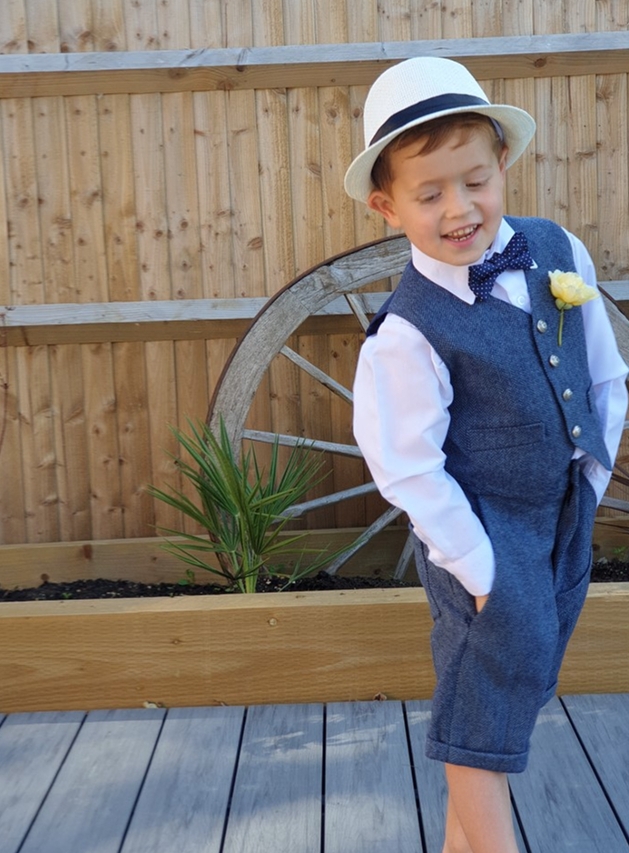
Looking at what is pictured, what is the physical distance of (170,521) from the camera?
3.64m

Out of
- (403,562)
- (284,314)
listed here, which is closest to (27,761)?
(403,562)

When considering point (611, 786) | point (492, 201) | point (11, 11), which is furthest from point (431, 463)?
point (11, 11)

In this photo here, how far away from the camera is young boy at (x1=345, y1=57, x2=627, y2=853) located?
1514mm

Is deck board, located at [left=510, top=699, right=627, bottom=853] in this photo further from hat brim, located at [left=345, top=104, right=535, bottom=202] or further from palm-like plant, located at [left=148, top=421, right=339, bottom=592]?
hat brim, located at [left=345, top=104, right=535, bottom=202]

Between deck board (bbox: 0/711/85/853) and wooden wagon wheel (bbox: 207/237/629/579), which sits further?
wooden wagon wheel (bbox: 207/237/629/579)

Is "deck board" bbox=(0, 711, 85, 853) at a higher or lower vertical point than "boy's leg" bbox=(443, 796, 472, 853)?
lower

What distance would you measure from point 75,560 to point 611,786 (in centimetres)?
200

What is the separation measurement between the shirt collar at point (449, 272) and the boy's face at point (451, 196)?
0.03 metres

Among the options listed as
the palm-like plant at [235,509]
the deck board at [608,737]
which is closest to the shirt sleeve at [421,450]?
the deck board at [608,737]

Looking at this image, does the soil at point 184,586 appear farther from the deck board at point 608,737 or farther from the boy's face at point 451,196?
the boy's face at point 451,196

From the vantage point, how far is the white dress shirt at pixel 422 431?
151cm

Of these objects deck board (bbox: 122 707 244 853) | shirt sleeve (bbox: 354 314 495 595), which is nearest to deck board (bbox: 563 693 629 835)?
deck board (bbox: 122 707 244 853)

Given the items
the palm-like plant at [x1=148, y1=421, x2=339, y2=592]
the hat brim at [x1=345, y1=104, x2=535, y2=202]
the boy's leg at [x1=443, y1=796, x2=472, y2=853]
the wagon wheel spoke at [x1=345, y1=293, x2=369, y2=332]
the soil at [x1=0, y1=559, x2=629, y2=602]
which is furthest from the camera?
the wagon wheel spoke at [x1=345, y1=293, x2=369, y2=332]

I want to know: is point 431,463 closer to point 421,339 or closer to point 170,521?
point 421,339
